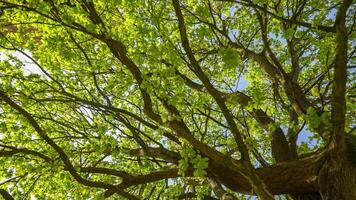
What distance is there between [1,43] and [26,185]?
313 centimetres

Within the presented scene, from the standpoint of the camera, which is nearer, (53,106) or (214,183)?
(214,183)

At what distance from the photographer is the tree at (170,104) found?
5262mm

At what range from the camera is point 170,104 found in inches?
239

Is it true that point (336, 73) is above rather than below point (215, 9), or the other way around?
below

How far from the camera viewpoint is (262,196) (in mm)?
5102

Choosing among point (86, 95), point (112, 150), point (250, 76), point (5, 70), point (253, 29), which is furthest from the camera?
Result: point (250, 76)

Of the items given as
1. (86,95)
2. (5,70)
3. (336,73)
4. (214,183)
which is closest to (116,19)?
(86,95)

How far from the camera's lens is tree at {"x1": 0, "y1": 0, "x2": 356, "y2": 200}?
17.3 feet

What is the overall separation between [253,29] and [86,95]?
488 centimetres

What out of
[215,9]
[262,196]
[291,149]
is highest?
[215,9]

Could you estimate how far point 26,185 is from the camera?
8172 millimetres

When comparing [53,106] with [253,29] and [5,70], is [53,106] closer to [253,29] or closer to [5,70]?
[5,70]

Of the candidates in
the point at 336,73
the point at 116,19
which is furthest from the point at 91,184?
the point at 116,19

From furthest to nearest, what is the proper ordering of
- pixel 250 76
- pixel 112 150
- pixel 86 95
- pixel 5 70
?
pixel 250 76, pixel 86 95, pixel 5 70, pixel 112 150
